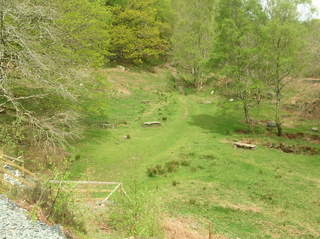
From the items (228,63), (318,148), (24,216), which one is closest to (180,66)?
(228,63)

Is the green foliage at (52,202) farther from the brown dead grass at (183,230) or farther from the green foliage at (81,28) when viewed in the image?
the green foliage at (81,28)

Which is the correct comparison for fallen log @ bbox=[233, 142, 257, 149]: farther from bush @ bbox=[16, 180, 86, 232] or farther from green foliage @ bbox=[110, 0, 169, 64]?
green foliage @ bbox=[110, 0, 169, 64]

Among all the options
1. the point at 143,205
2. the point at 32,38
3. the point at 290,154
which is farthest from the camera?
the point at 290,154

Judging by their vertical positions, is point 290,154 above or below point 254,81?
below

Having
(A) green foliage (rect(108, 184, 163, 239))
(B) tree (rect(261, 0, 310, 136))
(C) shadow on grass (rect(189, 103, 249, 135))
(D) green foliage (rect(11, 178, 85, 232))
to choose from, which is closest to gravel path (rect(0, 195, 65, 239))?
(D) green foliage (rect(11, 178, 85, 232))

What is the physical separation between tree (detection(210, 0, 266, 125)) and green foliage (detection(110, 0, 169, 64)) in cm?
2199

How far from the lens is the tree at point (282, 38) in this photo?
25.7 meters

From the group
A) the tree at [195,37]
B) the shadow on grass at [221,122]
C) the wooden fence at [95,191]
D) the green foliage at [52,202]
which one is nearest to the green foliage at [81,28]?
the wooden fence at [95,191]

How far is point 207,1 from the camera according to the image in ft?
152

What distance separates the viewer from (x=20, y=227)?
7234mm

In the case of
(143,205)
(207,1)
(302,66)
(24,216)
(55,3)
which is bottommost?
(143,205)

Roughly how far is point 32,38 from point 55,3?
445cm

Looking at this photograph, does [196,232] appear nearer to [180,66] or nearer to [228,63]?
[228,63]

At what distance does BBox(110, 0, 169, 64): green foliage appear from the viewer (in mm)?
48312
